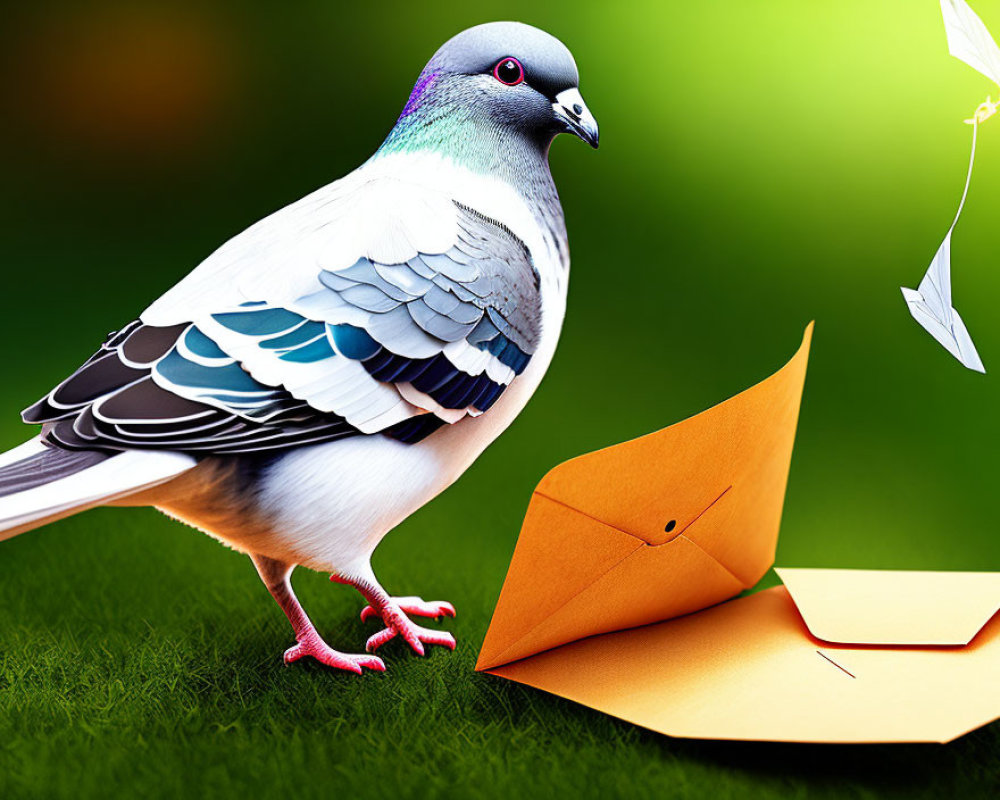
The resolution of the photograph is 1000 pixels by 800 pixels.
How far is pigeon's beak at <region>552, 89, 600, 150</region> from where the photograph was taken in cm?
113

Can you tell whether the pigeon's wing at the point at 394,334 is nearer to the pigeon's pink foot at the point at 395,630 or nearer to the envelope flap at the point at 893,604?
the pigeon's pink foot at the point at 395,630

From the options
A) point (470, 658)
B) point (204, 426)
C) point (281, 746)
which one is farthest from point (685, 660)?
point (204, 426)

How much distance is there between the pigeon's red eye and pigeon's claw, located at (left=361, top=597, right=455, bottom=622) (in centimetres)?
62

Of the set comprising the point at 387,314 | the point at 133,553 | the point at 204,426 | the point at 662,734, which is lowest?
the point at 133,553

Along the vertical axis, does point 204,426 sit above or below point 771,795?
above

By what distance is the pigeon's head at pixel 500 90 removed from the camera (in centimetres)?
113

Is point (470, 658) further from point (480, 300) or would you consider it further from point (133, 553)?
point (133, 553)

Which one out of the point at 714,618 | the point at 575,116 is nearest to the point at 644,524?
the point at 714,618

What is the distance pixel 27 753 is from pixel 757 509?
2.44ft

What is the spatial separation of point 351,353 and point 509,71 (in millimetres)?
366

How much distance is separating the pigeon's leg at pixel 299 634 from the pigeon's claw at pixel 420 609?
14 cm

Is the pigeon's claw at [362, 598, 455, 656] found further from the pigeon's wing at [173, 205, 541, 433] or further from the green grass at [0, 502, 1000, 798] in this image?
the pigeon's wing at [173, 205, 541, 433]

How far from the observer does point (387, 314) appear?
1.00 metres

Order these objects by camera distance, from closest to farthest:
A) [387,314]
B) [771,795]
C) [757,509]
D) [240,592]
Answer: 1. [771,795]
2. [387,314]
3. [757,509]
4. [240,592]
